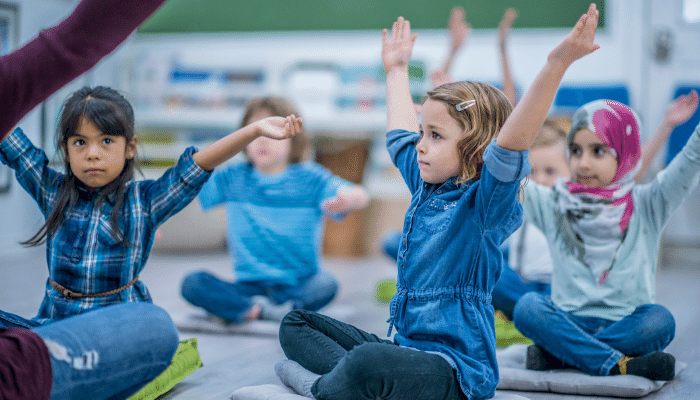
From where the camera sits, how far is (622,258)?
4.20 feet

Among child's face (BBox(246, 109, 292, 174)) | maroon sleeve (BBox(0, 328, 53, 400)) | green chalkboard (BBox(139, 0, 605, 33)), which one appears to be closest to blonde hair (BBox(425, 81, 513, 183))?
maroon sleeve (BBox(0, 328, 53, 400))

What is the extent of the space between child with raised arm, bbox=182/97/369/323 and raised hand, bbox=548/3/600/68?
106cm

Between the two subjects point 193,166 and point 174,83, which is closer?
point 193,166

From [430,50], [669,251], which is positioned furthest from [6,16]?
[669,251]

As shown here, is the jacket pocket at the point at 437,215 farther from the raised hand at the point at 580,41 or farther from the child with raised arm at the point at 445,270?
the raised hand at the point at 580,41

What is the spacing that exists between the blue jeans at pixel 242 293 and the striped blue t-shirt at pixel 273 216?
30mm

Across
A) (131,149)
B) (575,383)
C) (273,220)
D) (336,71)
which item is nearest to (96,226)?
(131,149)

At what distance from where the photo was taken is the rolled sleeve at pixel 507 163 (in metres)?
0.81

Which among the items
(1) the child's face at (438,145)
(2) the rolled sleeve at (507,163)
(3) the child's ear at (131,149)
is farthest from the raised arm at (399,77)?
(3) the child's ear at (131,149)

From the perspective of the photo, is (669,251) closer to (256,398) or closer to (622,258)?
(622,258)

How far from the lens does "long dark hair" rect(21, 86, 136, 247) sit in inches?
43.1

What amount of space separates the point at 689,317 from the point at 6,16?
3.23m

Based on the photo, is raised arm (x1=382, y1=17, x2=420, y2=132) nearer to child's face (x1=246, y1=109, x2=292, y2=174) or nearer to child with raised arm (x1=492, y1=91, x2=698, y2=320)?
child with raised arm (x1=492, y1=91, x2=698, y2=320)

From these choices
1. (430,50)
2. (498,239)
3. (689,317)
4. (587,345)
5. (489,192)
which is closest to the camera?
(489,192)
